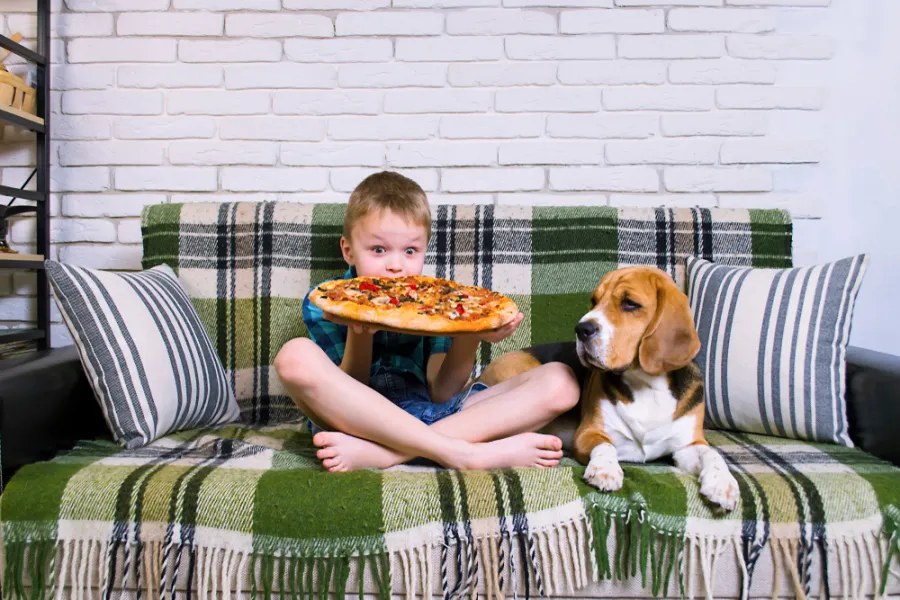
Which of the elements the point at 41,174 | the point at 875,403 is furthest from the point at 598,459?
the point at 41,174

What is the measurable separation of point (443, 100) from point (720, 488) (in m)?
1.72

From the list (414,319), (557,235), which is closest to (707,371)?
(557,235)

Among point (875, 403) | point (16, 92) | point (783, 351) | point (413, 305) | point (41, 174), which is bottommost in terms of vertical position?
point (875, 403)

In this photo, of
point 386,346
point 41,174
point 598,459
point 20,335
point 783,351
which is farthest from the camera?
point 41,174

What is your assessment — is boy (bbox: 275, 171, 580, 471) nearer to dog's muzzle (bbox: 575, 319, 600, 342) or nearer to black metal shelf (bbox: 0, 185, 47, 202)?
dog's muzzle (bbox: 575, 319, 600, 342)

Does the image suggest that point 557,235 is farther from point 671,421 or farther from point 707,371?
point 671,421

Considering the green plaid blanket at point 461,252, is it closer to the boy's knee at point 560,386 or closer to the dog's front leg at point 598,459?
the boy's knee at point 560,386

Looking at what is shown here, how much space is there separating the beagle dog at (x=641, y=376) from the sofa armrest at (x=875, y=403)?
436 mm

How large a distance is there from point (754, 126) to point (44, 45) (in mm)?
2679

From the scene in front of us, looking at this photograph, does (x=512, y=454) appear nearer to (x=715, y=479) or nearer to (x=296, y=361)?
(x=715, y=479)

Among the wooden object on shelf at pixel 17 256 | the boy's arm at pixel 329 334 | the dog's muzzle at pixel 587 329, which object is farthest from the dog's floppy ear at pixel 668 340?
the wooden object on shelf at pixel 17 256

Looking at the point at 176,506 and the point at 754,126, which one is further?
the point at 754,126

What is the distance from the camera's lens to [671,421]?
156cm

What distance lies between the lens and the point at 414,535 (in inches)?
49.0
